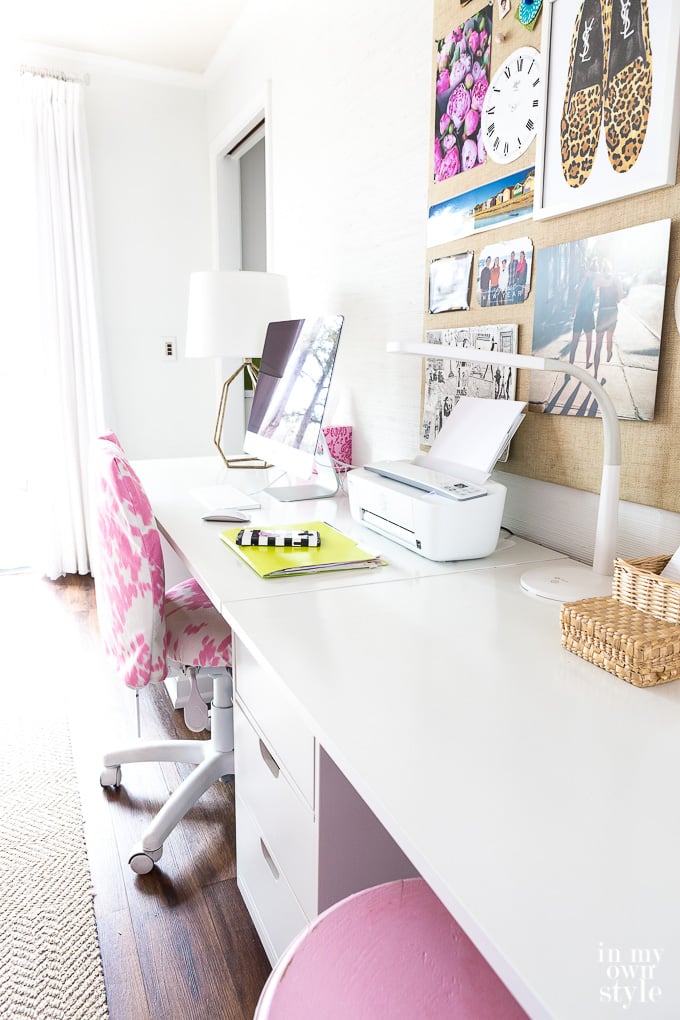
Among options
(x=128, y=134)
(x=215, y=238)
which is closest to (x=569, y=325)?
(x=215, y=238)

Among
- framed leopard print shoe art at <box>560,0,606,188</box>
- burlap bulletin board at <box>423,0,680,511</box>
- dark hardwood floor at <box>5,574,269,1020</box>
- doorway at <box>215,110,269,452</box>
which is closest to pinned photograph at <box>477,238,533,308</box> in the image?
burlap bulletin board at <box>423,0,680,511</box>

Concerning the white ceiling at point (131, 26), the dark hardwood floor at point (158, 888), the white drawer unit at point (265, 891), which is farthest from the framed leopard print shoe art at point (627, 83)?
the white ceiling at point (131, 26)

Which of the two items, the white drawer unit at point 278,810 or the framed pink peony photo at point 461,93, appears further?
the framed pink peony photo at point 461,93

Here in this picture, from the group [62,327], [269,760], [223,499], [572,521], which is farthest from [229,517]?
[62,327]

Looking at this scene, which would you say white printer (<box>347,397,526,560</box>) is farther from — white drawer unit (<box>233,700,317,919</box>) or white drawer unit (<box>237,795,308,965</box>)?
white drawer unit (<box>237,795,308,965</box>)

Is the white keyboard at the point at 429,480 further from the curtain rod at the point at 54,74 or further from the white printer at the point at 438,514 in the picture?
the curtain rod at the point at 54,74

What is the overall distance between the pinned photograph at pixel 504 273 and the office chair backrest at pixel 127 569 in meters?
0.83

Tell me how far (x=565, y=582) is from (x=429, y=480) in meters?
0.32

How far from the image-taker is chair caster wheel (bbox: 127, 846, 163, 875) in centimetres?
148

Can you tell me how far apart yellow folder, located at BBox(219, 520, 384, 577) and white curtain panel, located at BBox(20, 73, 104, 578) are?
7.36 feet

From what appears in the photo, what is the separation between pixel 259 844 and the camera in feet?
3.94

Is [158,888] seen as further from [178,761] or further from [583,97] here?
[583,97]

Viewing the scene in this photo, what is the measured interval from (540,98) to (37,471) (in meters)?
2.79

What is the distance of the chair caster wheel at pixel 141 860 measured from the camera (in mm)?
1478
